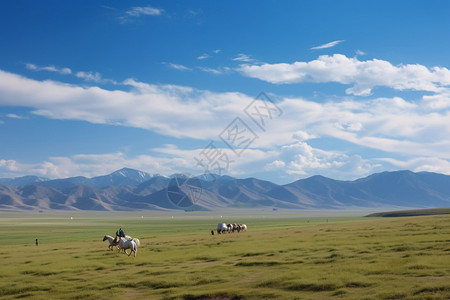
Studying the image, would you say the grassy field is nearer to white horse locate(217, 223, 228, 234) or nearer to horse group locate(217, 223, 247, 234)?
white horse locate(217, 223, 228, 234)

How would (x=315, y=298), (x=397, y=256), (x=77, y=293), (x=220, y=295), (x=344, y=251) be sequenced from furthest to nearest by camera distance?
(x=344, y=251), (x=397, y=256), (x=77, y=293), (x=220, y=295), (x=315, y=298)

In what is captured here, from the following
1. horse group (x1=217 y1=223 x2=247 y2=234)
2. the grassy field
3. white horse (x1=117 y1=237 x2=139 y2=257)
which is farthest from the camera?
horse group (x1=217 y1=223 x2=247 y2=234)

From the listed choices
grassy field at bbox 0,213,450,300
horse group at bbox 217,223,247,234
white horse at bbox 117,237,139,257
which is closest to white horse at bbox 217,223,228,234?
horse group at bbox 217,223,247,234

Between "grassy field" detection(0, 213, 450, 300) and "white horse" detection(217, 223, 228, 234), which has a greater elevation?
"grassy field" detection(0, 213, 450, 300)

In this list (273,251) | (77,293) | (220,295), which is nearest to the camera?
(220,295)

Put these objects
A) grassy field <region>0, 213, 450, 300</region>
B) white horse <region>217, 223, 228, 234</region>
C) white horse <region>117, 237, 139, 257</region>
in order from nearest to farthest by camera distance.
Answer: grassy field <region>0, 213, 450, 300</region> → white horse <region>117, 237, 139, 257</region> → white horse <region>217, 223, 228, 234</region>

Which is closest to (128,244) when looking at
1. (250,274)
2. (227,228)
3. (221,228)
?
(250,274)

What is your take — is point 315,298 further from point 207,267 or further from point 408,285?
point 207,267

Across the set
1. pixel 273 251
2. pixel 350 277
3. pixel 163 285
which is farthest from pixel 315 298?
pixel 273 251

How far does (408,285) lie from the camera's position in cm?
2017

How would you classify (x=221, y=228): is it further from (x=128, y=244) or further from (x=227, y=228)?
(x=128, y=244)

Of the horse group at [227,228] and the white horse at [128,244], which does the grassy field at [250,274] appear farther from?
the horse group at [227,228]

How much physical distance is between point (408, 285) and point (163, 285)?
13.4m

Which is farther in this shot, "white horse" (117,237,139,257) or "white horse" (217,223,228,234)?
"white horse" (217,223,228,234)
